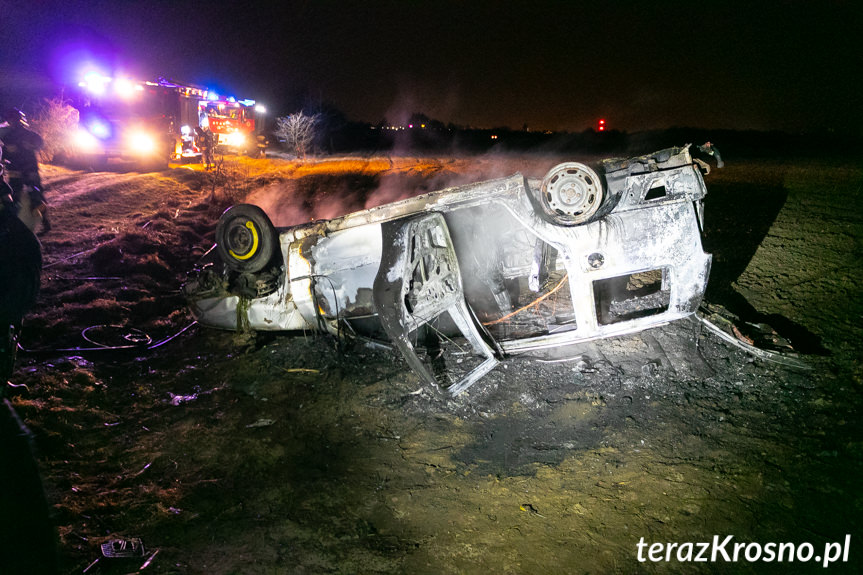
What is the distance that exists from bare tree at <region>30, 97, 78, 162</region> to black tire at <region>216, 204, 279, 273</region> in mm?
14604

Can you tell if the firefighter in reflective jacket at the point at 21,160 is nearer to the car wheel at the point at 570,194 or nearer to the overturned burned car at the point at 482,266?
the overturned burned car at the point at 482,266

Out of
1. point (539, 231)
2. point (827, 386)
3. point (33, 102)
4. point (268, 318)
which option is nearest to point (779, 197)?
point (827, 386)

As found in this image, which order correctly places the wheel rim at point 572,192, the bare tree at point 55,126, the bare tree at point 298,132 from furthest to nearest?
the bare tree at point 298,132 < the bare tree at point 55,126 < the wheel rim at point 572,192

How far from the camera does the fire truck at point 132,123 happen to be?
15359 millimetres

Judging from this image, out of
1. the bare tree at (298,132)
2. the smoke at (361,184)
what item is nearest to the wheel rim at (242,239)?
the smoke at (361,184)

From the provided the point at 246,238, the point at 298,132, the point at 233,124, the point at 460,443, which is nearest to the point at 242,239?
the point at 246,238

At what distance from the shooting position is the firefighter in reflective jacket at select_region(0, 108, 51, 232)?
356 cm

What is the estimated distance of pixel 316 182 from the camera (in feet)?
54.3

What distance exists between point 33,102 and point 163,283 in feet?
58.9

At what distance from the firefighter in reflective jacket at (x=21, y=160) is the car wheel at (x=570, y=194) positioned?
13.8 feet

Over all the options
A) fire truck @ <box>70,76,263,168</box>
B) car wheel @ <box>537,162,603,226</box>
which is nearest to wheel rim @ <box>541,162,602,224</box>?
car wheel @ <box>537,162,603,226</box>

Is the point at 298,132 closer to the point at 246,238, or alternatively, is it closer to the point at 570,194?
the point at 246,238

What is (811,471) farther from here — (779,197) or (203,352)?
(779,197)
